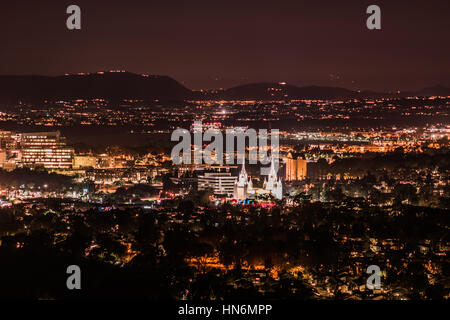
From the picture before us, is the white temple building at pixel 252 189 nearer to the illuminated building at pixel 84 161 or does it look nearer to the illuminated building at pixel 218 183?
the illuminated building at pixel 218 183

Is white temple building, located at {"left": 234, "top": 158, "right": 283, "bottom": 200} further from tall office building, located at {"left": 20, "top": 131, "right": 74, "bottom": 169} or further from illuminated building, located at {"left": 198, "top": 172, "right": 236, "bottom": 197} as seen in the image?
tall office building, located at {"left": 20, "top": 131, "right": 74, "bottom": 169}

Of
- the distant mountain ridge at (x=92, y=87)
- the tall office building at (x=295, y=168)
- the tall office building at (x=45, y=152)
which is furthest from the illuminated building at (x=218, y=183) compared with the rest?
the distant mountain ridge at (x=92, y=87)

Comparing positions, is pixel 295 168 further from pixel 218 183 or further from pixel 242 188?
pixel 242 188

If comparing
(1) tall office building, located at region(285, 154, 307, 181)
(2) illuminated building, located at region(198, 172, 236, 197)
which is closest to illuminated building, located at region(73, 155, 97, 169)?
(1) tall office building, located at region(285, 154, 307, 181)

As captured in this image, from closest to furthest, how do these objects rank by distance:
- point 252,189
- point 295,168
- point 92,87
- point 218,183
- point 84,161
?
point 252,189 < point 218,183 < point 295,168 < point 84,161 < point 92,87

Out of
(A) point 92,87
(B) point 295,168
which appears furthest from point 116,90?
(B) point 295,168
